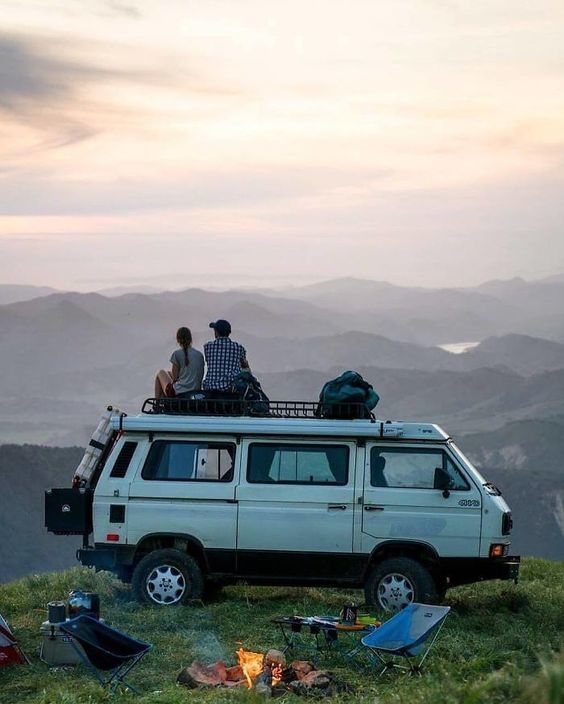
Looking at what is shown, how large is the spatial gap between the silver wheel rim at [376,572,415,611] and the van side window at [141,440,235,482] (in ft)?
7.58

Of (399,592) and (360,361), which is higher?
(360,361)

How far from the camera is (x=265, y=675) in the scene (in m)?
9.93

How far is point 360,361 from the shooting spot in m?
183

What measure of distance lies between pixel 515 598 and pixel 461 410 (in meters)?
108

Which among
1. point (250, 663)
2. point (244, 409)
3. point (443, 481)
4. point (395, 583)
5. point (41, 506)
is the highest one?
point (244, 409)

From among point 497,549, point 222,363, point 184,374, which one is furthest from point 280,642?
point 184,374

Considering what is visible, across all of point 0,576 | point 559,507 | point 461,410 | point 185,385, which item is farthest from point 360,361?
point 185,385

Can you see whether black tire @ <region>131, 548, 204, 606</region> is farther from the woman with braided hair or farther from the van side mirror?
the van side mirror

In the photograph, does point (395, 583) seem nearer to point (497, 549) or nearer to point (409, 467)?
point (497, 549)

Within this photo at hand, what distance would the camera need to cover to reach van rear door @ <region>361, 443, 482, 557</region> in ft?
42.2

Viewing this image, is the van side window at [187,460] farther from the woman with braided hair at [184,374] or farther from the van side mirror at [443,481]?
the van side mirror at [443,481]

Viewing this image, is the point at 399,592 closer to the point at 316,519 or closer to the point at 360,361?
the point at 316,519

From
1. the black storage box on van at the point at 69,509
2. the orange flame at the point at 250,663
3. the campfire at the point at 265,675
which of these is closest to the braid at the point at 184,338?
the black storage box on van at the point at 69,509

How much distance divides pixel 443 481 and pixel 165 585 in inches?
139
